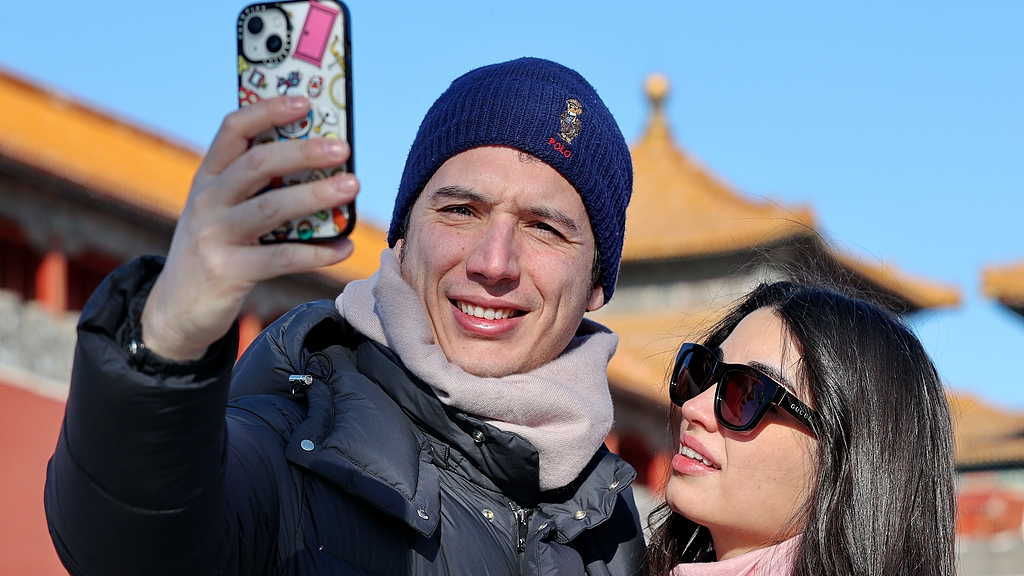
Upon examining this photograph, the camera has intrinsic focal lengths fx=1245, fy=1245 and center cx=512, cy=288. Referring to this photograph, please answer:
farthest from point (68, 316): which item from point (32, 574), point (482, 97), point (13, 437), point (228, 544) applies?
point (228, 544)

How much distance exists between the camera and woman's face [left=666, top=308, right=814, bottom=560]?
2402 millimetres

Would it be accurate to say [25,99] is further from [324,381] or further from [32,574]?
[324,381]

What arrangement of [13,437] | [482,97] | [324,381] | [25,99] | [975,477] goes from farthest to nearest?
1. [975,477]
2. [25,99]
3. [13,437]
4. [482,97]
5. [324,381]

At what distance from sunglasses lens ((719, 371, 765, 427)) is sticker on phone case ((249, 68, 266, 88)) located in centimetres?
127

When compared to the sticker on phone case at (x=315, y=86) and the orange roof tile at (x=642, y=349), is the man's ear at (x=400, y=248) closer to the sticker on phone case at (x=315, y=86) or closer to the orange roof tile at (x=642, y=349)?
the sticker on phone case at (x=315, y=86)

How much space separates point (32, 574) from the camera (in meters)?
9.71

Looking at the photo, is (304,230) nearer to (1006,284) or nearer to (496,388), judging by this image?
(496,388)

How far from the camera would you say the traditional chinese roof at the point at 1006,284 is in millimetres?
20062

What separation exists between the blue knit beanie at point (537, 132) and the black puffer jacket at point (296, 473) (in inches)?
16.9

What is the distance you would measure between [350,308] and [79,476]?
3.38ft

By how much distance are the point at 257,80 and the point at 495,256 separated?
0.99 m

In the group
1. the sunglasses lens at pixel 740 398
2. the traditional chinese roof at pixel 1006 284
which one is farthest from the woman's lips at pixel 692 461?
the traditional chinese roof at pixel 1006 284

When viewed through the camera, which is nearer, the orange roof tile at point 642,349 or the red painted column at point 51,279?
the red painted column at point 51,279

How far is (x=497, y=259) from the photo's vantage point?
242cm
